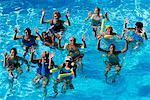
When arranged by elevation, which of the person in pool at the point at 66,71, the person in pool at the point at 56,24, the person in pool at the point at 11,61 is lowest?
the person in pool at the point at 66,71

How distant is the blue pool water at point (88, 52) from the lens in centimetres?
1675

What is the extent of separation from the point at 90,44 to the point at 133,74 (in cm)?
277

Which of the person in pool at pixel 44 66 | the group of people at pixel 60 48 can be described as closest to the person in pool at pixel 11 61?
the group of people at pixel 60 48

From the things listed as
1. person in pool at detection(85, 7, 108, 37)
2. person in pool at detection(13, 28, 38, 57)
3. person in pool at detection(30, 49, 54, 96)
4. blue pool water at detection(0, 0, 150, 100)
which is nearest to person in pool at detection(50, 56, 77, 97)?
person in pool at detection(30, 49, 54, 96)

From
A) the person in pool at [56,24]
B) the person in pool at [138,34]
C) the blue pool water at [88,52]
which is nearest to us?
the blue pool water at [88,52]

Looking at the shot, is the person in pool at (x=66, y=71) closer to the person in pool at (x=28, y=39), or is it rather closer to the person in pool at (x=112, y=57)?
the person in pool at (x=112, y=57)

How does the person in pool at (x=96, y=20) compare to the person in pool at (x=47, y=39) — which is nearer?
the person in pool at (x=47, y=39)

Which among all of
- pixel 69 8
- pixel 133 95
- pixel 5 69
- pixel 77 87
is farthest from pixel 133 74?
pixel 69 8

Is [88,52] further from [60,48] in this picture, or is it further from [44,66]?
[44,66]

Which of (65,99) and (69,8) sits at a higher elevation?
(69,8)

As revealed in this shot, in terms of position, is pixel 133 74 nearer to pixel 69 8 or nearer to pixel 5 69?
pixel 5 69

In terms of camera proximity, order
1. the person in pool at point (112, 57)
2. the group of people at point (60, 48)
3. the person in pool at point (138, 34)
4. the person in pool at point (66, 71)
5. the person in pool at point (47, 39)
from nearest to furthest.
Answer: the person in pool at point (66, 71) < the group of people at point (60, 48) < the person in pool at point (112, 57) < the person in pool at point (47, 39) < the person in pool at point (138, 34)

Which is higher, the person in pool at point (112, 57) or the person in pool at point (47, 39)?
the person in pool at point (47, 39)

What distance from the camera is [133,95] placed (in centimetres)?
1678
